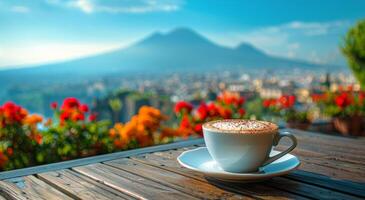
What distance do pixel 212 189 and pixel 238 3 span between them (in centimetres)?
3183

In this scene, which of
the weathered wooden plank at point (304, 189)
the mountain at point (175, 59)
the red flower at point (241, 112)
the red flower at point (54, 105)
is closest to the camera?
the weathered wooden plank at point (304, 189)

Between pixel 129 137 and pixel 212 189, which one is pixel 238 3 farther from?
pixel 212 189

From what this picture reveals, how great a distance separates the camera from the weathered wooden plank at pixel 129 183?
80 centimetres

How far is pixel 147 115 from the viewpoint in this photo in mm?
3150

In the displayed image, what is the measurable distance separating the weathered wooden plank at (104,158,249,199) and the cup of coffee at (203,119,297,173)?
0.07 m

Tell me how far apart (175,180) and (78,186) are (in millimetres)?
216

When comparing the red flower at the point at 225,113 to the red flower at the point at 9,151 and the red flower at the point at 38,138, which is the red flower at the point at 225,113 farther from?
the red flower at the point at 9,151

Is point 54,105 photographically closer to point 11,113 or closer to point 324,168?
point 11,113

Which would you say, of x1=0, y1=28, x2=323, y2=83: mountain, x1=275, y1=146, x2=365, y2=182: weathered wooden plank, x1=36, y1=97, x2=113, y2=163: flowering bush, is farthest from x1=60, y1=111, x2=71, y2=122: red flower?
x1=0, y1=28, x2=323, y2=83: mountain

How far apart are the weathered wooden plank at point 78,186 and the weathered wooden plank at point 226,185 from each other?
20 cm

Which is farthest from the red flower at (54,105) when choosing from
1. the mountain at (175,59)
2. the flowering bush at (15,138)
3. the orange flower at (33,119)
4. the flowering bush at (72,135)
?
the mountain at (175,59)

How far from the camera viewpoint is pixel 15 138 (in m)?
2.71

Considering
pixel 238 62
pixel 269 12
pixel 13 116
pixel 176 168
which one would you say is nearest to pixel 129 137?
pixel 13 116

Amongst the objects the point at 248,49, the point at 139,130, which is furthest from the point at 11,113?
the point at 248,49
